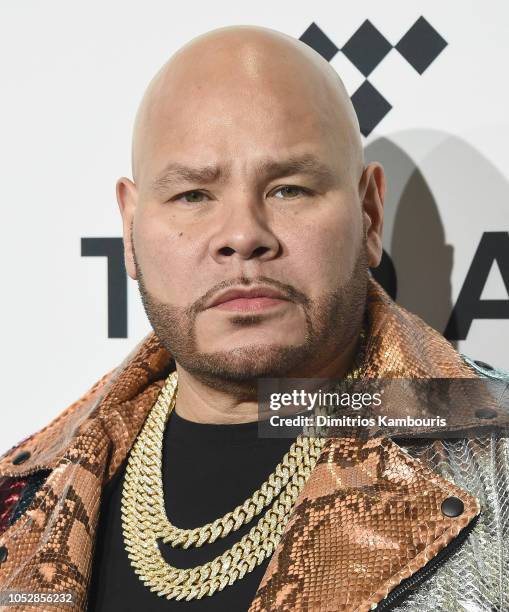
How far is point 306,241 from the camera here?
1413mm

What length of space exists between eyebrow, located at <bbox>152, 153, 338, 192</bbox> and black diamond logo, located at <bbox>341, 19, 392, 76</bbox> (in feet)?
1.69

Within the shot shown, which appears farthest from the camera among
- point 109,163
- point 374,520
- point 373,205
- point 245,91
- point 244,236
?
point 109,163

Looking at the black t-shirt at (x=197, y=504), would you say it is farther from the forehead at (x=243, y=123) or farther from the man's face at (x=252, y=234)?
the forehead at (x=243, y=123)

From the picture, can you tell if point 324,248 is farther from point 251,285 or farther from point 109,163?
point 109,163

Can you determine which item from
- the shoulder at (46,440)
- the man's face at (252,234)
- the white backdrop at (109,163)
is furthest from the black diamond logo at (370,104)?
the shoulder at (46,440)

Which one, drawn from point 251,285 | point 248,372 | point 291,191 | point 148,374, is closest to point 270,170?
point 291,191

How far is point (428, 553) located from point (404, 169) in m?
0.94

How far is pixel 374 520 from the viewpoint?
1.23m

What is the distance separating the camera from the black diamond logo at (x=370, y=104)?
1.88 metres

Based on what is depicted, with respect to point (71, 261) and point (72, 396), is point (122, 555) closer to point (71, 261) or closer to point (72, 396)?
point (72, 396)

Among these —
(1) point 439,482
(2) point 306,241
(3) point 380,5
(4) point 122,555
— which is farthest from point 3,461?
(3) point 380,5

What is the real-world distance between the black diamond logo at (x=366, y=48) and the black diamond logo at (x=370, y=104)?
0.04 m

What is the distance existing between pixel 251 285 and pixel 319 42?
0.76 m

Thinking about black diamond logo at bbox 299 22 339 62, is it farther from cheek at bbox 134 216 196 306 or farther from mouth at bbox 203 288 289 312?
mouth at bbox 203 288 289 312
